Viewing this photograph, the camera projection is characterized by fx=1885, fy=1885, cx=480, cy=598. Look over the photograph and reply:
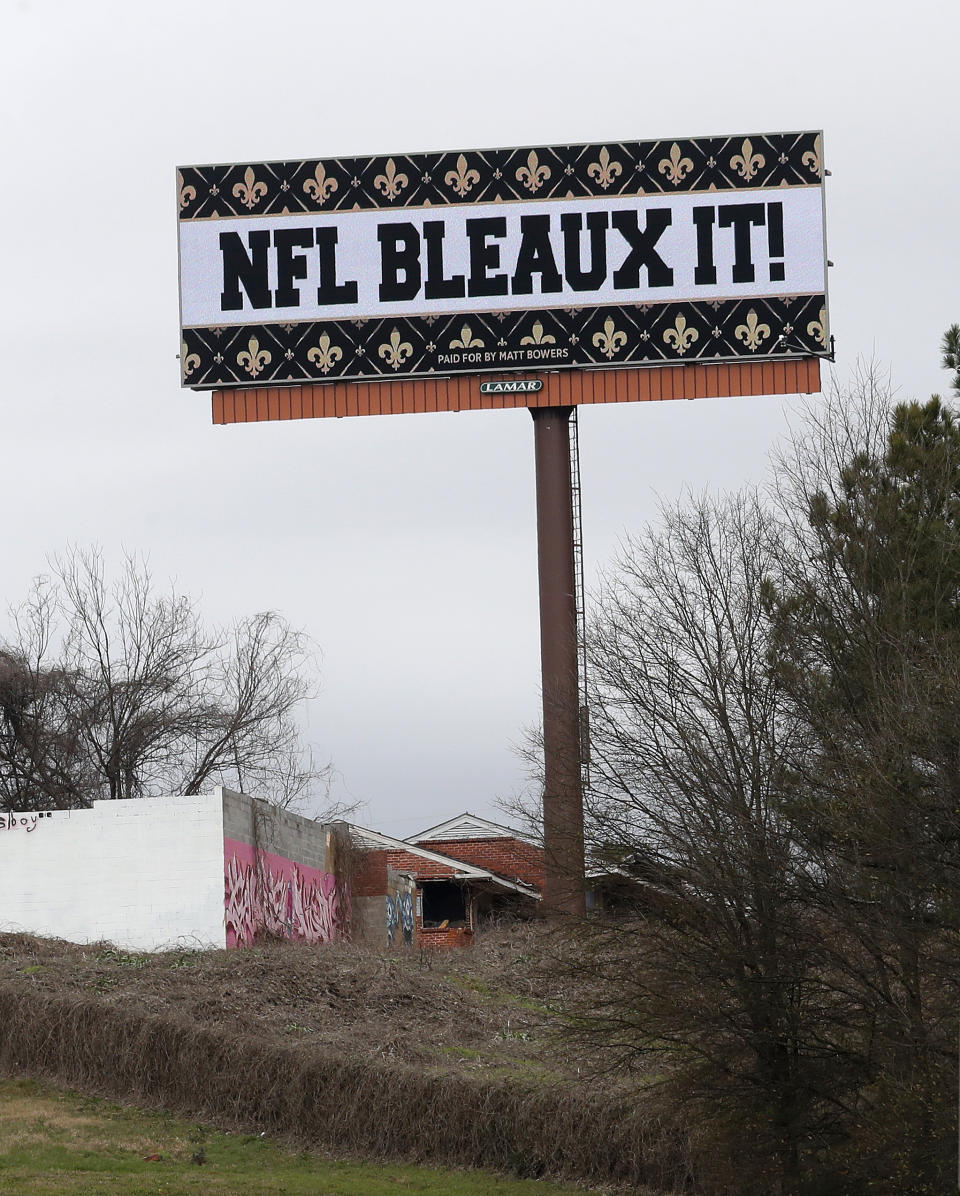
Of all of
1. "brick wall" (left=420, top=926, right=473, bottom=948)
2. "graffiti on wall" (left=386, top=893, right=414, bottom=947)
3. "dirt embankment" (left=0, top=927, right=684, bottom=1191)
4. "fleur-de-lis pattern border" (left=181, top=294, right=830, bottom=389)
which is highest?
"fleur-de-lis pattern border" (left=181, top=294, right=830, bottom=389)

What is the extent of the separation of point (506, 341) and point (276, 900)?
519 inches

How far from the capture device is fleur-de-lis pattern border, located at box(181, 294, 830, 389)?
41188 millimetres

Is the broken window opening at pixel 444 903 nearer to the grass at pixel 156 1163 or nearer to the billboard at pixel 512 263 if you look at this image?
the billboard at pixel 512 263

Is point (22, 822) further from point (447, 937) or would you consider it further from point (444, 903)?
point (444, 903)

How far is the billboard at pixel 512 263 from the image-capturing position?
4134 centimetres

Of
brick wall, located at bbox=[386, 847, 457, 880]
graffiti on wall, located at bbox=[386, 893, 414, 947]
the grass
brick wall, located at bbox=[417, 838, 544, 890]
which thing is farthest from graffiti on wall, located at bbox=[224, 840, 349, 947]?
brick wall, located at bbox=[417, 838, 544, 890]

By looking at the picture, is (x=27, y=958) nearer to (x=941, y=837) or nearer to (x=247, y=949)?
(x=247, y=949)

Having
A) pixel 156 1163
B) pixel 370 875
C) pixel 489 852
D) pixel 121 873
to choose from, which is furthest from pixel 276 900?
pixel 489 852

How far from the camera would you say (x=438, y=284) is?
41.8m

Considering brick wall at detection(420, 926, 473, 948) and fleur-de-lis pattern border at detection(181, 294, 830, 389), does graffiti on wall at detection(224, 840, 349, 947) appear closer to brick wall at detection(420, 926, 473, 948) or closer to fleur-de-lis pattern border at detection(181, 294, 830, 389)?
brick wall at detection(420, 926, 473, 948)

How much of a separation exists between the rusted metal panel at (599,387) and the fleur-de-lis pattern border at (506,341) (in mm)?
265

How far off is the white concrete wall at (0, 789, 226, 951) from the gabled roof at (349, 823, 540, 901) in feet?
43.9

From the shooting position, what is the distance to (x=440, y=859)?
4825 cm

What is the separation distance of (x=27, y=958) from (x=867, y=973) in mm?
15180
